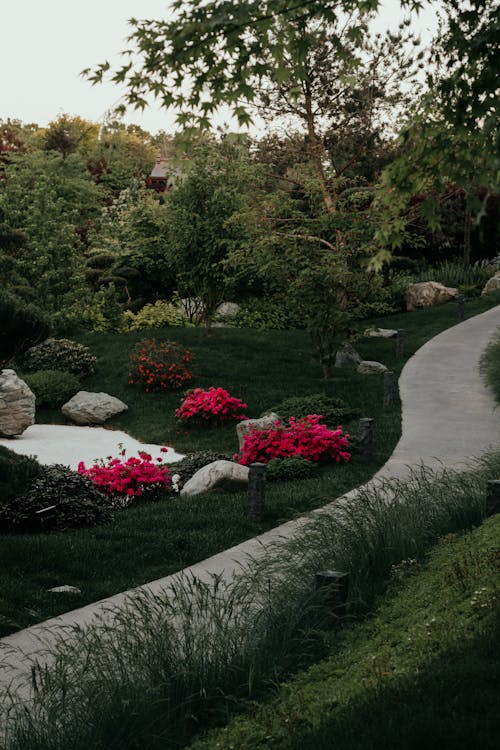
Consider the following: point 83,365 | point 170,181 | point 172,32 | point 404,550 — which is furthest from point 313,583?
point 83,365

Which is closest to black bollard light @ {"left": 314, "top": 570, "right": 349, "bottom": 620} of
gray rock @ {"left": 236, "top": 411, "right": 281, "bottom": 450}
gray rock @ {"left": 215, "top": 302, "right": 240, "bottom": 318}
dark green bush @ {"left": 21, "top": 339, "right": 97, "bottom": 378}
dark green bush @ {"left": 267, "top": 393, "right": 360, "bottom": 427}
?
gray rock @ {"left": 236, "top": 411, "right": 281, "bottom": 450}

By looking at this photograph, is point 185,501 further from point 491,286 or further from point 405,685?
point 491,286

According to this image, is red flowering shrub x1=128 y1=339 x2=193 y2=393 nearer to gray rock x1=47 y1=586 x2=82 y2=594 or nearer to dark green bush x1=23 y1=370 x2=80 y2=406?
dark green bush x1=23 y1=370 x2=80 y2=406

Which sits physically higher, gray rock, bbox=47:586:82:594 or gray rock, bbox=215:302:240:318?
gray rock, bbox=215:302:240:318

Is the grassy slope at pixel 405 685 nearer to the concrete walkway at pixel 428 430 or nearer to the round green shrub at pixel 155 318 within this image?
the concrete walkway at pixel 428 430

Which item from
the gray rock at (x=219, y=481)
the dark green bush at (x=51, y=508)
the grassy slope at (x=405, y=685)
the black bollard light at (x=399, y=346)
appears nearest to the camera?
the grassy slope at (x=405, y=685)

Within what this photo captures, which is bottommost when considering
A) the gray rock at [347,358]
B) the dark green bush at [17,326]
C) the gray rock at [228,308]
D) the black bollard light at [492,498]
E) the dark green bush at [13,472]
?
the gray rock at [347,358]

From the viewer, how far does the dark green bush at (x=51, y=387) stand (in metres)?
20.1

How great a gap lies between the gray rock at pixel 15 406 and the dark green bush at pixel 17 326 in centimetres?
938

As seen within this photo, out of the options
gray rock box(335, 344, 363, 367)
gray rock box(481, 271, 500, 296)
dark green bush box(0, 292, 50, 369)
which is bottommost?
gray rock box(335, 344, 363, 367)

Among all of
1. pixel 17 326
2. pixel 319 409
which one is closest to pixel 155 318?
pixel 319 409

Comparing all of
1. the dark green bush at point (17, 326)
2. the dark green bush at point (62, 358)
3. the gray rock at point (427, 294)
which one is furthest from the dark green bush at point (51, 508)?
the gray rock at point (427, 294)

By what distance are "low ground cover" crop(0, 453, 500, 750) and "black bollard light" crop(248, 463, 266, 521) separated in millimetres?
3083

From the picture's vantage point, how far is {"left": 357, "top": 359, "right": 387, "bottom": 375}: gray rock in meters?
21.6
